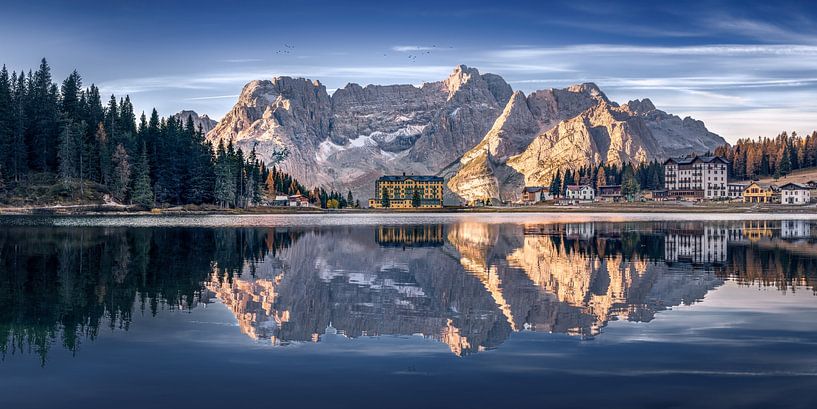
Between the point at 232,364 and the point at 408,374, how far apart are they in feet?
16.2

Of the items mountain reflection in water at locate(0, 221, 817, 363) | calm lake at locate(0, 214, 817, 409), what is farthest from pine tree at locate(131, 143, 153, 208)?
calm lake at locate(0, 214, 817, 409)

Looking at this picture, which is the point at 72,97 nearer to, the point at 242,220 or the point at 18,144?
the point at 18,144

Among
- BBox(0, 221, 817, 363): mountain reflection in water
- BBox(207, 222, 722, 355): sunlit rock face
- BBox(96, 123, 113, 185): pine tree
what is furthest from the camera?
BBox(96, 123, 113, 185): pine tree

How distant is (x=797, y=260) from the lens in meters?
51.9

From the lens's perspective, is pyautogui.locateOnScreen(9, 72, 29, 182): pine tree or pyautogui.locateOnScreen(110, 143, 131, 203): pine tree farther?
pyautogui.locateOnScreen(110, 143, 131, 203): pine tree

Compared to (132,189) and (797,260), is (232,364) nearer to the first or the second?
(797,260)

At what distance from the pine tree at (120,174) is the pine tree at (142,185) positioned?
2.24 meters

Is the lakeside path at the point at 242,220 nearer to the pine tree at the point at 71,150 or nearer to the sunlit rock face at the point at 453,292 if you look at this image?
the pine tree at the point at 71,150

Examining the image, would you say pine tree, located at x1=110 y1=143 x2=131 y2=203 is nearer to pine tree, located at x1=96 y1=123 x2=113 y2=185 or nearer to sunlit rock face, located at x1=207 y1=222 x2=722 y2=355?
pine tree, located at x1=96 y1=123 x2=113 y2=185

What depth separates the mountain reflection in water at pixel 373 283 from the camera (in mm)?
26656

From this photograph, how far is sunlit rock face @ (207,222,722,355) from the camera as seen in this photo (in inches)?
1044

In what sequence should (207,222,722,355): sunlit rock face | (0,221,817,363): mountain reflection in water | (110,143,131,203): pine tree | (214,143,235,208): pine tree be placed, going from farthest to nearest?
(214,143,235,208): pine tree, (110,143,131,203): pine tree, (0,221,817,363): mountain reflection in water, (207,222,722,355): sunlit rock face

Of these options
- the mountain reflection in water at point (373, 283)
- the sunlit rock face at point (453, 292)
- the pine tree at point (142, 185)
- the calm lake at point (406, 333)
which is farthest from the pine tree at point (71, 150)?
the calm lake at point (406, 333)

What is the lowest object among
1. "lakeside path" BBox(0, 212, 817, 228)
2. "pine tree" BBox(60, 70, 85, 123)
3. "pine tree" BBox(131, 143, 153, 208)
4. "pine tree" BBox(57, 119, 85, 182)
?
"lakeside path" BBox(0, 212, 817, 228)
